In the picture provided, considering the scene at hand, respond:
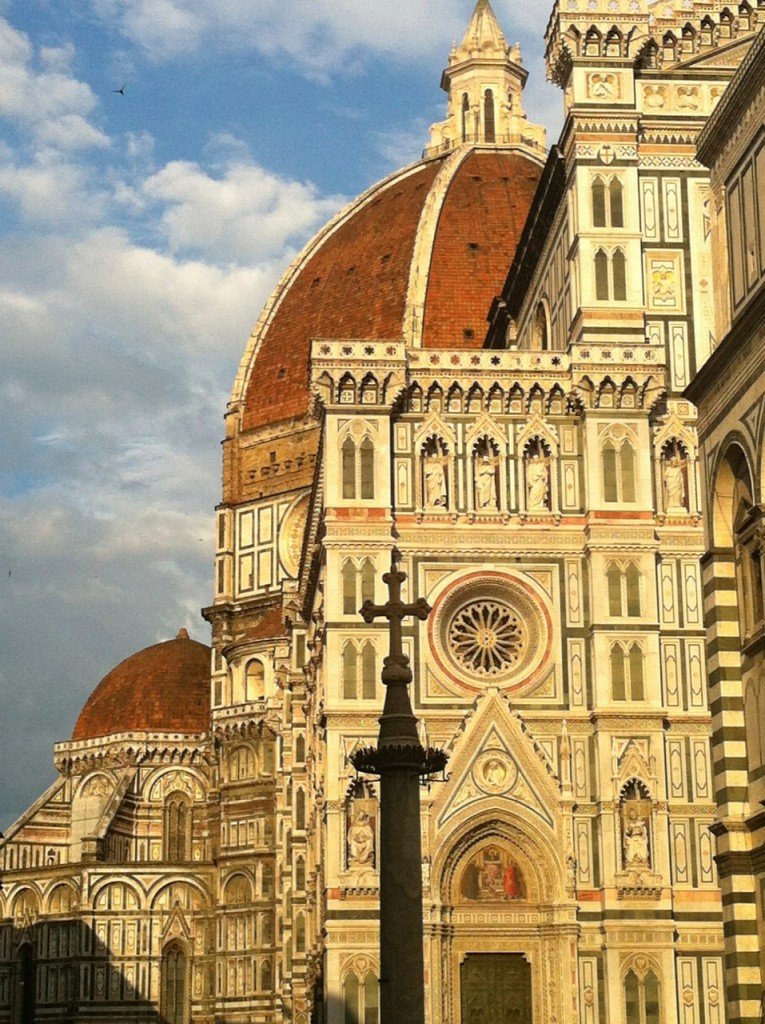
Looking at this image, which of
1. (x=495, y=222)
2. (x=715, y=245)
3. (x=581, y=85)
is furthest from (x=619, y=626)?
(x=495, y=222)

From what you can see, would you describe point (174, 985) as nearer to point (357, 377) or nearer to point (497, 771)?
point (497, 771)

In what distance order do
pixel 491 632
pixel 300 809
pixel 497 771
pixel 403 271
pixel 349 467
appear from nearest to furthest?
pixel 497 771, pixel 491 632, pixel 349 467, pixel 300 809, pixel 403 271

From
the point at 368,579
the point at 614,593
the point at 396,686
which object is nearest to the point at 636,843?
the point at 614,593

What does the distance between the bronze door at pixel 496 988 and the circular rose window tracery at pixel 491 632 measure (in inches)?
210

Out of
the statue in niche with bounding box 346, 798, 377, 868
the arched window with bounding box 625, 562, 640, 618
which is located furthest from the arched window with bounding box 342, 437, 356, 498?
the statue in niche with bounding box 346, 798, 377, 868

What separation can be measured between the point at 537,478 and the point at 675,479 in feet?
9.49

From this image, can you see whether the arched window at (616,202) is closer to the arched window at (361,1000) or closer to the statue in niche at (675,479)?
the statue in niche at (675,479)

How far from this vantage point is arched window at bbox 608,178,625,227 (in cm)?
4319

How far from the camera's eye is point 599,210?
4325 centimetres

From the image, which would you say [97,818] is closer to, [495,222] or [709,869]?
[495,222]

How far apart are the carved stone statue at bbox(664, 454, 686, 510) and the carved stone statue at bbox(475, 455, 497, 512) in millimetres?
3588

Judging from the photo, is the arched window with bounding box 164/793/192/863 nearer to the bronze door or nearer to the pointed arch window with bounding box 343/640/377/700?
the pointed arch window with bounding box 343/640/377/700

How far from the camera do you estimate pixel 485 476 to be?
41.7 m

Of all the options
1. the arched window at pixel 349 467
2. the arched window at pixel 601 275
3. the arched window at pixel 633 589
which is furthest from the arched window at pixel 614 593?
the arched window at pixel 601 275
